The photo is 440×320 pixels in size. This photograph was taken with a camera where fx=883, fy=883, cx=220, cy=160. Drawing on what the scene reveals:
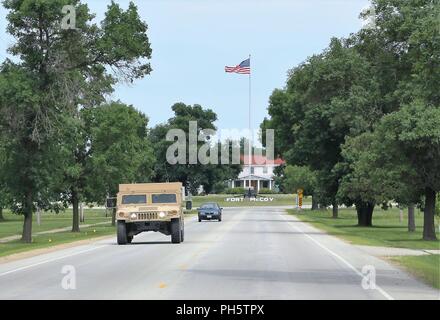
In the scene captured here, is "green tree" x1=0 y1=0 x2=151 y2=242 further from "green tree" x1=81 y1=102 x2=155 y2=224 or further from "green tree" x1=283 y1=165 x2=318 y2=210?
"green tree" x1=283 y1=165 x2=318 y2=210

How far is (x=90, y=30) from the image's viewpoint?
43531mm

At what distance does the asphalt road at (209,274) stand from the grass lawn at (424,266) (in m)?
0.43

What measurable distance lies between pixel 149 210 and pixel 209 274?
1507cm

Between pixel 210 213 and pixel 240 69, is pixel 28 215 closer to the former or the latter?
pixel 210 213

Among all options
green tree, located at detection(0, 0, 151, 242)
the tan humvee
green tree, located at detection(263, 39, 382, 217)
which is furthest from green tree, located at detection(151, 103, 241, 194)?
the tan humvee

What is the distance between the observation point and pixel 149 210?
35.6 meters

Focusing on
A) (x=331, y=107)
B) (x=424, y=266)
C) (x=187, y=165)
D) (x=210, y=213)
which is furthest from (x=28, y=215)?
(x=187, y=165)

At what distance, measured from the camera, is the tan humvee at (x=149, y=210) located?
35.6 meters

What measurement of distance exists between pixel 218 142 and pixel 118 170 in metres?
111

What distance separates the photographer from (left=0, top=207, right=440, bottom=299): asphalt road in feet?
54.2

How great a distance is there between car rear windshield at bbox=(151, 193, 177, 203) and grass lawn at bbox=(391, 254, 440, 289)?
1156 centimetres

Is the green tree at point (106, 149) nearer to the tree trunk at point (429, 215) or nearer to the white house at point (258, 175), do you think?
the tree trunk at point (429, 215)
